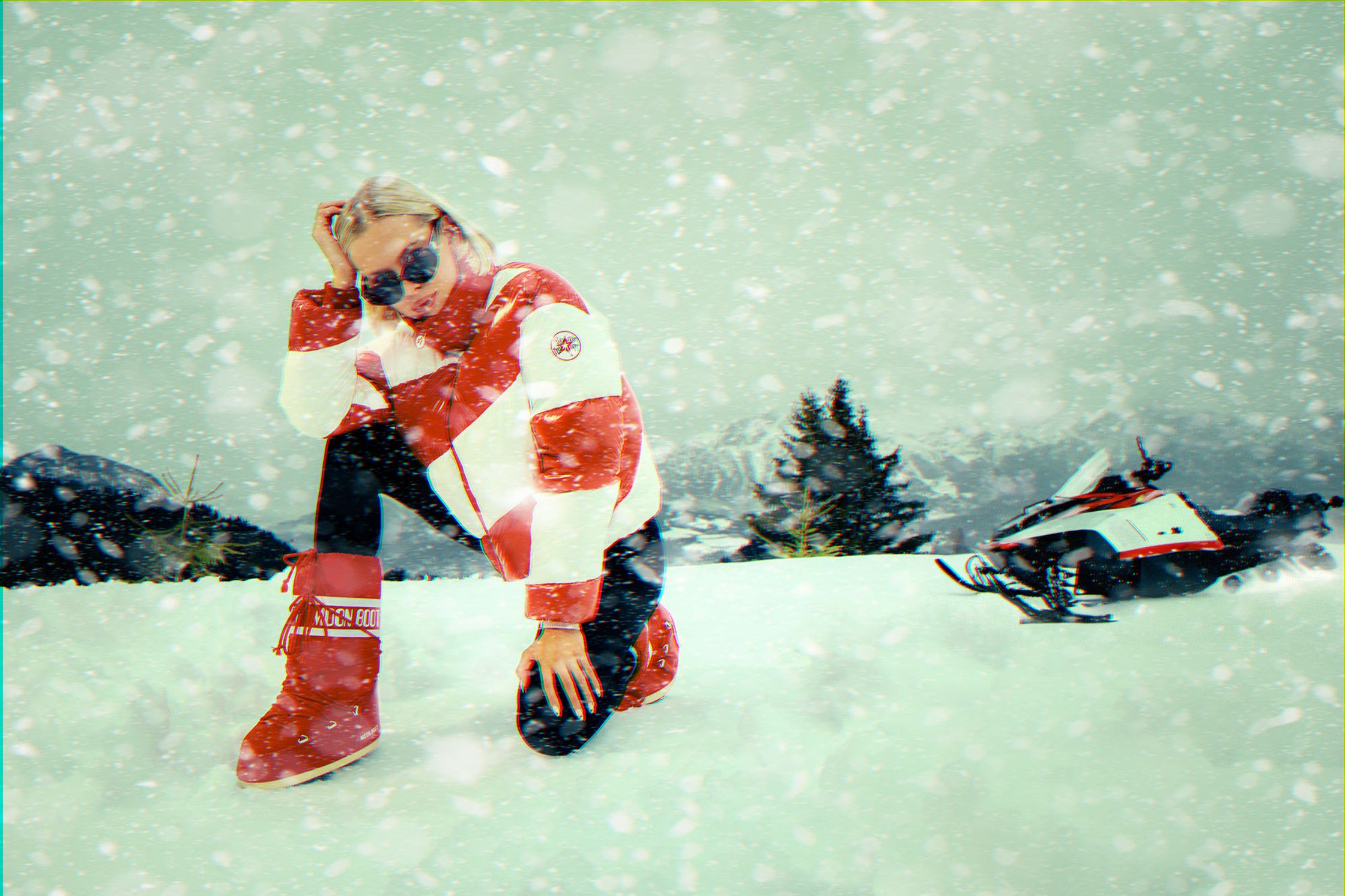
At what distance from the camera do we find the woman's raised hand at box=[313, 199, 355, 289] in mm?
1207

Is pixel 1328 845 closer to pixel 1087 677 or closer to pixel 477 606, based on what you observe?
pixel 1087 677

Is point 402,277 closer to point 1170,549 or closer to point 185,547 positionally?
point 1170,549

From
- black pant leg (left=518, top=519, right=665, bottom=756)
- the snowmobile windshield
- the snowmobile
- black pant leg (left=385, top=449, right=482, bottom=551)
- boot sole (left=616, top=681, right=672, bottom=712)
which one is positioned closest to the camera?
black pant leg (left=518, top=519, right=665, bottom=756)

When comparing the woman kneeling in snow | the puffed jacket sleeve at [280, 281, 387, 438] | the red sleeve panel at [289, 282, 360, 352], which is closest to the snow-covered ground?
Answer: the woman kneeling in snow

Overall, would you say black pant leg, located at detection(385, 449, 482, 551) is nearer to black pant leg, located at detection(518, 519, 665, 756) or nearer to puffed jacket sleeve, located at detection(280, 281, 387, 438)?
puffed jacket sleeve, located at detection(280, 281, 387, 438)

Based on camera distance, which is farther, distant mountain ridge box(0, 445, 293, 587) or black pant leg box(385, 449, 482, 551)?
distant mountain ridge box(0, 445, 293, 587)

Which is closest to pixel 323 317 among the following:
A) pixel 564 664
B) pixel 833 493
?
pixel 564 664

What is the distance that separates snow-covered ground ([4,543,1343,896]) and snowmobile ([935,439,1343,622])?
466 mm

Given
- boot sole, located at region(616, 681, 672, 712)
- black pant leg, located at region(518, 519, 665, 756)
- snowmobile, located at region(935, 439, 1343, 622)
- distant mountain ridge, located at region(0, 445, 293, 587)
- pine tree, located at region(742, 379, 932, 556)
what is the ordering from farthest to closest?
1. pine tree, located at region(742, 379, 932, 556)
2. distant mountain ridge, located at region(0, 445, 293, 587)
3. snowmobile, located at region(935, 439, 1343, 622)
4. boot sole, located at region(616, 681, 672, 712)
5. black pant leg, located at region(518, 519, 665, 756)

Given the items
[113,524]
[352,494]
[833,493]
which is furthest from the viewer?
[833,493]

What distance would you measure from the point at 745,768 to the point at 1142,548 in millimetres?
2035

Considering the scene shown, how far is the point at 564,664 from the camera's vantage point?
3.54 feet

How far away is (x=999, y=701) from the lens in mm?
1371

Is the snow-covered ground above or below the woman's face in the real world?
below
